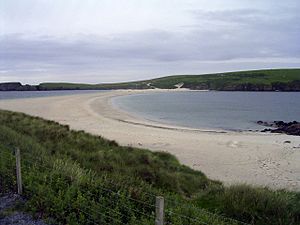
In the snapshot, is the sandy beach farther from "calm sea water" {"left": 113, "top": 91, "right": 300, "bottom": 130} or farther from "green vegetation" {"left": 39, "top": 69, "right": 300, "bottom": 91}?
"green vegetation" {"left": 39, "top": 69, "right": 300, "bottom": 91}

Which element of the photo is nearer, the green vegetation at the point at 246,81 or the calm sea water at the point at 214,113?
the calm sea water at the point at 214,113

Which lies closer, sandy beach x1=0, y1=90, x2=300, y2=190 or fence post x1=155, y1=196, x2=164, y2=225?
fence post x1=155, y1=196, x2=164, y2=225

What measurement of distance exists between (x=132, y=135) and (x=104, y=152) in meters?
11.9

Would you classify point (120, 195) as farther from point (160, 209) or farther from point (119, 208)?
point (160, 209)

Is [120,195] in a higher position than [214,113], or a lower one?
higher

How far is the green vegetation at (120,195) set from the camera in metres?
6.43

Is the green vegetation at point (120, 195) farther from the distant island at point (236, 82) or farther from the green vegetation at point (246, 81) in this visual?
the distant island at point (236, 82)

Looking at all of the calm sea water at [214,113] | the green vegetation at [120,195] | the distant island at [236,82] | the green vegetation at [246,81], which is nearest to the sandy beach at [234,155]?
the green vegetation at [120,195]

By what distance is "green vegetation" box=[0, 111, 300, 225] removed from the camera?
6.43 metres

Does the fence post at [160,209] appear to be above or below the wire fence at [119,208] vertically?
above

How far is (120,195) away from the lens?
686 centimetres

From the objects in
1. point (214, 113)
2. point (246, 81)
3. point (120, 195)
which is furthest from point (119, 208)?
point (246, 81)

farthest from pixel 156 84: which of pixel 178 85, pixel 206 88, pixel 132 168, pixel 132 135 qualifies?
pixel 132 168

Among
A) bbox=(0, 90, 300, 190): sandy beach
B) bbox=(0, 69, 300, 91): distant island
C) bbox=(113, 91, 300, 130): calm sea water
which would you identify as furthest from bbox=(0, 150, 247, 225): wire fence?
bbox=(0, 69, 300, 91): distant island
